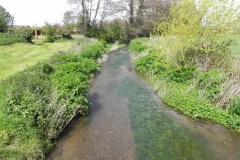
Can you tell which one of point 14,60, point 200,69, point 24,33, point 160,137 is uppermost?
point 24,33

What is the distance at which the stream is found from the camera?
762 cm

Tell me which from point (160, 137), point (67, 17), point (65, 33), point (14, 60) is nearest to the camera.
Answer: point (160, 137)

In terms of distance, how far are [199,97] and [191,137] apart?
10.3ft

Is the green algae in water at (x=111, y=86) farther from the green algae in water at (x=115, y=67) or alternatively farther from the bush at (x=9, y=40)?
the bush at (x=9, y=40)

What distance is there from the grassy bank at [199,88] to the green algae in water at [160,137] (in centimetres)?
144

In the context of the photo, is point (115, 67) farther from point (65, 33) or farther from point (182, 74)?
point (65, 33)

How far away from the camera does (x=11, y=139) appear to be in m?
6.81

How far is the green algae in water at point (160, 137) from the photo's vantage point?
7.74m

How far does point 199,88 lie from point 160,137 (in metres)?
5.09

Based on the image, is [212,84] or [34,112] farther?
[212,84]

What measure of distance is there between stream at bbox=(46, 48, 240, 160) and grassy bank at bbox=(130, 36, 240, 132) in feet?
1.76

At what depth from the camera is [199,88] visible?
40.7 ft

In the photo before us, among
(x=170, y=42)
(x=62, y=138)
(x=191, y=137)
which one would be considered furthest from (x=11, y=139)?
(x=170, y=42)

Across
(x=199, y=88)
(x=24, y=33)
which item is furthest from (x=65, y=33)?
(x=199, y=88)
